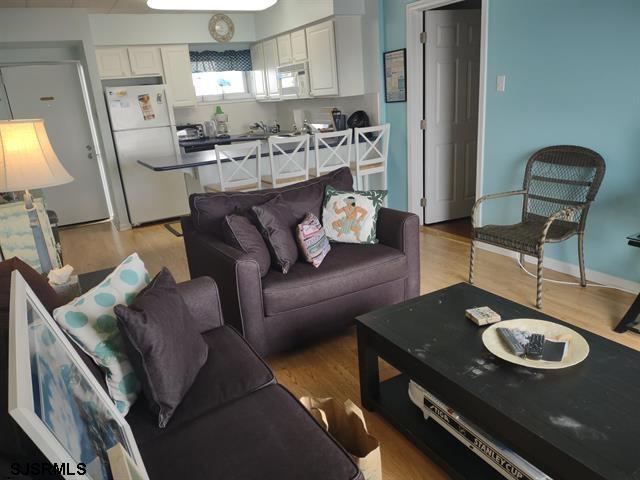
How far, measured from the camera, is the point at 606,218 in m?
3.00

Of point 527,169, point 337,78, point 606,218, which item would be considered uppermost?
point 337,78

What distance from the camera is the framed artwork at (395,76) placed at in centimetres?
434

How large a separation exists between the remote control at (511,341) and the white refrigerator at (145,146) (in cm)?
437

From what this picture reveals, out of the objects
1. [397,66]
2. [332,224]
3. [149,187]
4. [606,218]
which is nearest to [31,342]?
[332,224]

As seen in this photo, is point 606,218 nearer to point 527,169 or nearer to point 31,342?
point 527,169

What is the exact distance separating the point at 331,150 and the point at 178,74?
2.73 m

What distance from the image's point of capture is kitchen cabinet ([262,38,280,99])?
237 inches

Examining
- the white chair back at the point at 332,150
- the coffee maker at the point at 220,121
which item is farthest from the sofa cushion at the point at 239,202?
the coffee maker at the point at 220,121

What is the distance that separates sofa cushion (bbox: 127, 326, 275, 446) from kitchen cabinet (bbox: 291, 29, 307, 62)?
4.30m

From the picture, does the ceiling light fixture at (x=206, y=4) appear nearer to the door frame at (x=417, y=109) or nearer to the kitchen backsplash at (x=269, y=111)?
the door frame at (x=417, y=109)

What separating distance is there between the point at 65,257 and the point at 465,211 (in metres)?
4.05

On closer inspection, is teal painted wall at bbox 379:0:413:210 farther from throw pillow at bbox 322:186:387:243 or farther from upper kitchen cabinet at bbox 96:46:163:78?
upper kitchen cabinet at bbox 96:46:163:78

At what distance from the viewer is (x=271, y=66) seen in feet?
20.4

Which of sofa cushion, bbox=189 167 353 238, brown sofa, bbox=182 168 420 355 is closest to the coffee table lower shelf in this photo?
brown sofa, bbox=182 168 420 355
